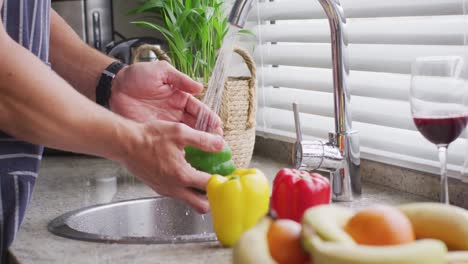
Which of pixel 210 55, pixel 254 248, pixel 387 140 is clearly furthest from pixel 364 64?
pixel 254 248

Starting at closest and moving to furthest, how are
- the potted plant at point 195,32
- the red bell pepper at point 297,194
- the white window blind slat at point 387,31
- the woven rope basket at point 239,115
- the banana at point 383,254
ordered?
the banana at point 383,254 < the red bell pepper at point 297,194 < the white window blind slat at point 387,31 < the woven rope basket at point 239,115 < the potted plant at point 195,32

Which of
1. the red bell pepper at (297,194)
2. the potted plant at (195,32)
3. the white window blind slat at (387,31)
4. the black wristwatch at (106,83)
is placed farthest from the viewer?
the potted plant at (195,32)

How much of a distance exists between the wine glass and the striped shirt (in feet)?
2.30

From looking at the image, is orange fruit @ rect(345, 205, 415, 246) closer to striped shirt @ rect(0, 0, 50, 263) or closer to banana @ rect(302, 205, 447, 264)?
banana @ rect(302, 205, 447, 264)

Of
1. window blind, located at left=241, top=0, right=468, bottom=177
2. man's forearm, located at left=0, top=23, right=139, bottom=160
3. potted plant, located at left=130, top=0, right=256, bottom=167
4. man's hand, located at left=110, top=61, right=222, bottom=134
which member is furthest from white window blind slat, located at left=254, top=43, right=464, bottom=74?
man's forearm, located at left=0, top=23, right=139, bottom=160

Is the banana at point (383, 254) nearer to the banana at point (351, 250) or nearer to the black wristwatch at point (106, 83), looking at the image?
the banana at point (351, 250)

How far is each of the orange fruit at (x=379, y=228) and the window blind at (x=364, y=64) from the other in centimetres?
82

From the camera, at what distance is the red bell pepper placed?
124cm

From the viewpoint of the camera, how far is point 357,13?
1.87 m

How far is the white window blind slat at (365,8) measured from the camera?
1.61 m

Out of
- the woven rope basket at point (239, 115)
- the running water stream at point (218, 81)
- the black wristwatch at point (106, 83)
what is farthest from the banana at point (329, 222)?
the woven rope basket at point (239, 115)

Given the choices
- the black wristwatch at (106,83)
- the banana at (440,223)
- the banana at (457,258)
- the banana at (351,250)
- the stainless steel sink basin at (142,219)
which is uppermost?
the banana at (351,250)

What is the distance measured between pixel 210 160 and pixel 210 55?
0.63 metres

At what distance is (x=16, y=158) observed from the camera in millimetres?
1461
